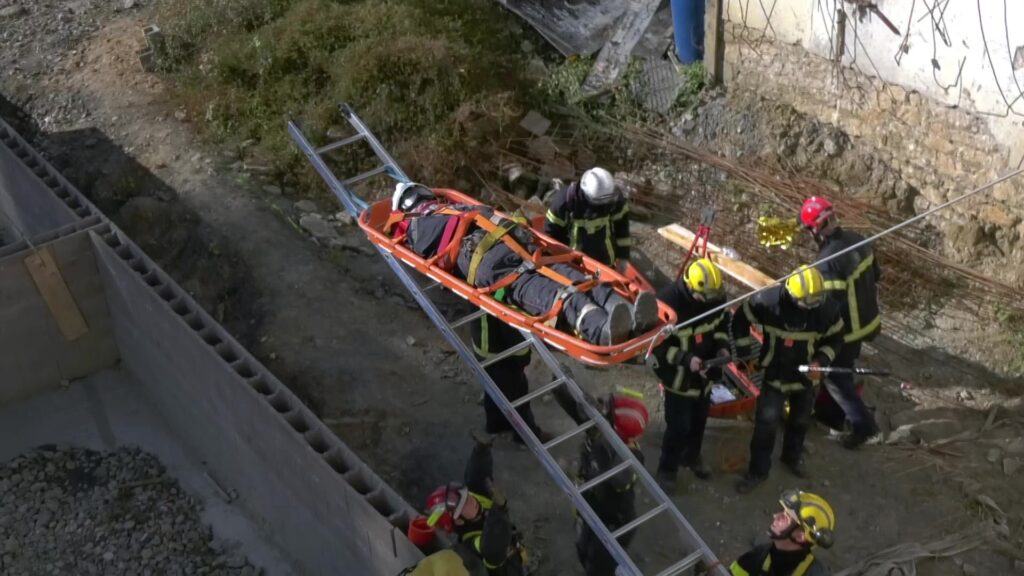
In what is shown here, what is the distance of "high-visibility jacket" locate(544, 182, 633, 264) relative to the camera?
749 cm

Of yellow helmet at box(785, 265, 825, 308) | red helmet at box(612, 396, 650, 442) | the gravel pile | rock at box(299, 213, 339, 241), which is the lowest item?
the gravel pile

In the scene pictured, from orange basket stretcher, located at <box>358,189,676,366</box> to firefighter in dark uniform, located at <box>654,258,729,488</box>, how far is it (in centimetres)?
23

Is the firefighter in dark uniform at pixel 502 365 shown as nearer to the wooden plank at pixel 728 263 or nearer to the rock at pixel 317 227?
the wooden plank at pixel 728 263

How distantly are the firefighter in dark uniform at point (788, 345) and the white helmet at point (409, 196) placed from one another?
7.86 feet

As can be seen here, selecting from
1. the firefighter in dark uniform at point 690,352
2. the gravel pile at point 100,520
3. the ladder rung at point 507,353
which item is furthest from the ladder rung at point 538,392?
the gravel pile at point 100,520

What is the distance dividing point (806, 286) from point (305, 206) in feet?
17.2

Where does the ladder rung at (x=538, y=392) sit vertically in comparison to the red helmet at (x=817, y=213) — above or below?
below

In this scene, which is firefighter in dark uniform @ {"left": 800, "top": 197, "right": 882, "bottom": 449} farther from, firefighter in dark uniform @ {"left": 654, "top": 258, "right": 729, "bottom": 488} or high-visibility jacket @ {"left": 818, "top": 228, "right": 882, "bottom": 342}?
firefighter in dark uniform @ {"left": 654, "top": 258, "right": 729, "bottom": 488}

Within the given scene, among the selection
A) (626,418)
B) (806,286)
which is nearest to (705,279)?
(806,286)

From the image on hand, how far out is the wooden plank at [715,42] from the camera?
10000 mm

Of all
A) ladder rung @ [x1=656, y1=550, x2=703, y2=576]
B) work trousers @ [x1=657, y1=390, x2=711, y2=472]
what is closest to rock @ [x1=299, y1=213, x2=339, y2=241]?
→ work trousers @ [x1=657, y1=390, x2=711, y2=472]

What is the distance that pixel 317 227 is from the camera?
960 centimetres

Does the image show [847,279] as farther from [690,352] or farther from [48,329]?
[48,329]

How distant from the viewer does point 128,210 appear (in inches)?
381
